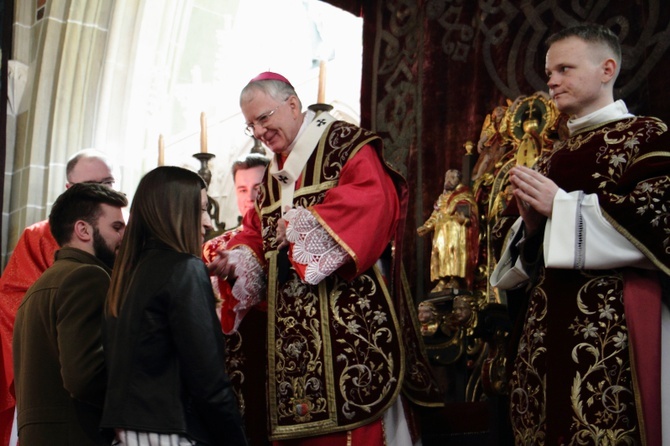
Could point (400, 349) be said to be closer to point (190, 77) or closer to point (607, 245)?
point (607, 245)

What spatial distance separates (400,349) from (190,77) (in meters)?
6.36

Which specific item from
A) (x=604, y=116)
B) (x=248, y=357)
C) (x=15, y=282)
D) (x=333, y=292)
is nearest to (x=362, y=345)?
(x=333, y=292)

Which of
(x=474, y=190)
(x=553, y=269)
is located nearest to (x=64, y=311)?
(x=553, y=269)

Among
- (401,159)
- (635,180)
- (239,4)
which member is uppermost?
(239,4)

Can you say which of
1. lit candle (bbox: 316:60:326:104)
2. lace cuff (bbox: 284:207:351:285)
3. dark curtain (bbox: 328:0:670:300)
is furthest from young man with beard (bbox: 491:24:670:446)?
lit candle (bbox: 316:60:326:104)

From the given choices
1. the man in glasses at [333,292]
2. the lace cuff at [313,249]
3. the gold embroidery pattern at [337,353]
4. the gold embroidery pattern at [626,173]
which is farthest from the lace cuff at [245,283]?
the gold embroidery pattern at [626,173]

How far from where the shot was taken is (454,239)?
16.9 feet

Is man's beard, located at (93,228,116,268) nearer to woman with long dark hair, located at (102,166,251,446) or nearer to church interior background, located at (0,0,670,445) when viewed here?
woman with long dark hair, located at (102,166,251,446)

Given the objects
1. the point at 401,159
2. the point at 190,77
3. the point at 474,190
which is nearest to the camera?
the point at 474,190

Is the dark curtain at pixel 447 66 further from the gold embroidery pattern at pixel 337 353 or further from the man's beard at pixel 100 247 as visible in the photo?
the man's beard at pixel 100 247

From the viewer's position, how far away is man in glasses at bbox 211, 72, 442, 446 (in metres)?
3.99

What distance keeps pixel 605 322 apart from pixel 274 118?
63.1 inches

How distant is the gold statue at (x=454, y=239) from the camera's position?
5125 mm

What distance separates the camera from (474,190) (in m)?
5.28
